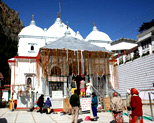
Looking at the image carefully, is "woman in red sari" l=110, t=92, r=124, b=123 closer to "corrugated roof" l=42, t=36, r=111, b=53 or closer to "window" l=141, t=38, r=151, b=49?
"corrugated roof" l=42, t=36, r=111, b=53

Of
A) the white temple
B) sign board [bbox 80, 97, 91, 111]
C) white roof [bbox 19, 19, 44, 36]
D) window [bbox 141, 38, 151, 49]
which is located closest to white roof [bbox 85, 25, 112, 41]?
the white temple

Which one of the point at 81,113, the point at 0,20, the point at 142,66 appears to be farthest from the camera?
the point at 0,20

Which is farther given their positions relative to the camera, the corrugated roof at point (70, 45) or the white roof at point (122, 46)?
the white roof at point (122, 46)

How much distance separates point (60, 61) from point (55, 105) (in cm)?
360

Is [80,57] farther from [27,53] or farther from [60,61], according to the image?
[27,53]

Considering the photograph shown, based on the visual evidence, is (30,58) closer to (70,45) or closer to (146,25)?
(70,45)

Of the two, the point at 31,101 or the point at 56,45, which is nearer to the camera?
the point at 31,101

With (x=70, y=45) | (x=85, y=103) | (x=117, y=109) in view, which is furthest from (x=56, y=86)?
(x=117, y=109)

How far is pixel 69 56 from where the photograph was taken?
14523 millimetres

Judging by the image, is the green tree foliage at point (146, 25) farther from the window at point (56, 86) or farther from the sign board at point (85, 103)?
the sign board at point (85, 103)

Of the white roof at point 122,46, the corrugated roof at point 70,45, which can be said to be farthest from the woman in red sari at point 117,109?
the white roof at point 122,46

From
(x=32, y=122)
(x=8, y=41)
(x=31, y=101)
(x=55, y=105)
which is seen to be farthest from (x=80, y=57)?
(x=8, y=41)

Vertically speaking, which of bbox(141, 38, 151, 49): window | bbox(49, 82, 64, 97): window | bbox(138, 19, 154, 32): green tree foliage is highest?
bbox(138, 19, 154, 32): green tree foliage

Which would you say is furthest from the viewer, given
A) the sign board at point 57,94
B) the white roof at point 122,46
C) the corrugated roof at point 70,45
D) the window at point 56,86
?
the white roof at point 122,46
